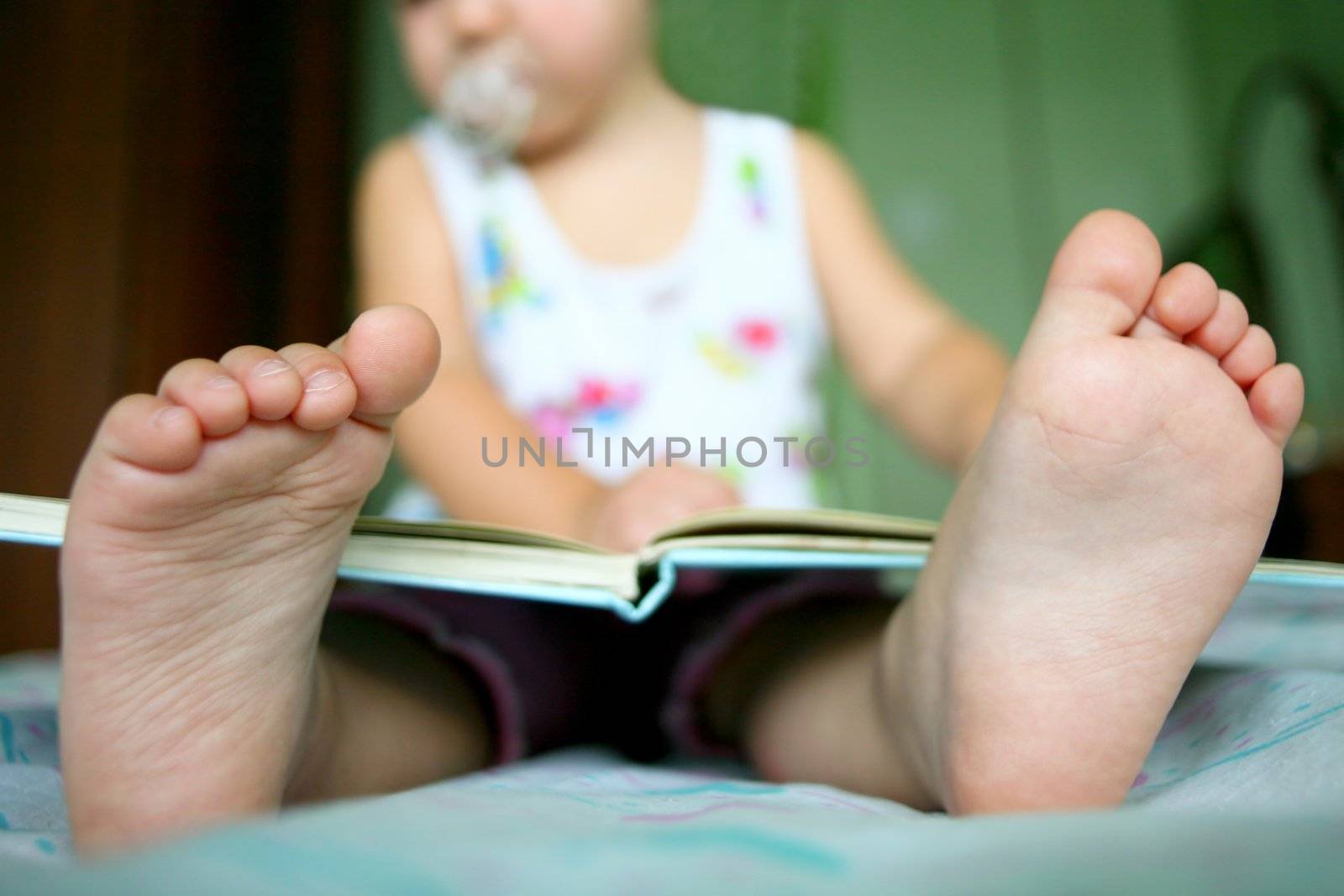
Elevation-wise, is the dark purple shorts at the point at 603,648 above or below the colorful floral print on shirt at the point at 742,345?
below

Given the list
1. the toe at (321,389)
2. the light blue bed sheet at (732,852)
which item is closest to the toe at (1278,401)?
the light blue bed sheet at (732,852)

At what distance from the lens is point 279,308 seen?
3.97 feet

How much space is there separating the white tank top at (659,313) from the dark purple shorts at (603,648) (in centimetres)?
40

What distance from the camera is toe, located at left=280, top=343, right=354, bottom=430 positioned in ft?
1.18

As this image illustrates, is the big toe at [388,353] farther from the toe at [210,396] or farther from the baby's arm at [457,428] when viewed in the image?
the baby's arm at [457,428]

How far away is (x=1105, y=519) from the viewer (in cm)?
39

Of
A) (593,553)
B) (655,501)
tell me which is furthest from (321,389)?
(655,501)

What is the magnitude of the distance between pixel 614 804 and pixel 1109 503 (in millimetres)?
227

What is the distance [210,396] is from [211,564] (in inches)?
3.0

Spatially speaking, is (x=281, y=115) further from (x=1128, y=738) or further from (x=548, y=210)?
(x=1128, y=738)

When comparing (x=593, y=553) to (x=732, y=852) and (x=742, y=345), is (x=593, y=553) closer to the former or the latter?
(x=732, y=852)

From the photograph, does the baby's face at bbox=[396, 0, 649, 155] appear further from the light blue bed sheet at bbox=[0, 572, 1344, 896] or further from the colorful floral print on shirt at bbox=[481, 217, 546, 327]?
the light blue bed sheet at bbox=[0, 572, 1344, 896]

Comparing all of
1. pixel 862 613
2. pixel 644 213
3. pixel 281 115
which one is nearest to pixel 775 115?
pixel 644 213

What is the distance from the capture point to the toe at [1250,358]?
1.31 ft
